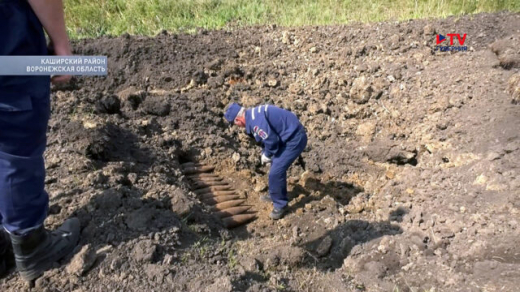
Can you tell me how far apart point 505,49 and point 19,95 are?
211 inches

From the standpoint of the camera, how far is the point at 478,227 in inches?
128

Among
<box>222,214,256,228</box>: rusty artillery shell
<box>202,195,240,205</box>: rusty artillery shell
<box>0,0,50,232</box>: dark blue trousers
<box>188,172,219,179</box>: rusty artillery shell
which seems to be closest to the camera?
<box>0,0,50,232</box>: dark blue trousers

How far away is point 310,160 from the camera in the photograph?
506 centimetres

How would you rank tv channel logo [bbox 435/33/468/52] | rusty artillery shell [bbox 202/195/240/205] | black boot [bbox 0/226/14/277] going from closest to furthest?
black boot [bbox 0/226/14/277], rusty artillery shell [bbox 202/195/240/205], tv channel logo [bbox 435/33/468/52]

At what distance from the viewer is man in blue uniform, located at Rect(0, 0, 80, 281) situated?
212 centimetres

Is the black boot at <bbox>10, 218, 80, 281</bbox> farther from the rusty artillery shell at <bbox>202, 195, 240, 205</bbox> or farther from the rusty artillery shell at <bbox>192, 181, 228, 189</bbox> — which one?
the rusty artillery shell at <bbox>192, 181, 228, 189</bbox>

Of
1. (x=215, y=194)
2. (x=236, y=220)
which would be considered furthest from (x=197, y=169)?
(x=236, y=220)

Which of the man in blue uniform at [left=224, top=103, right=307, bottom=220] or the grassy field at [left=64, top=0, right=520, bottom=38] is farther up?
the grassy field at [left=64, top=0, right=520, bottom=38]

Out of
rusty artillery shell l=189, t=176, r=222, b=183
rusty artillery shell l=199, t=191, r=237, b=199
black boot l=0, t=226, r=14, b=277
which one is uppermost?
black boot l=0, t=226, r=14, b=277

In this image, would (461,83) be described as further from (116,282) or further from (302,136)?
(116,282)

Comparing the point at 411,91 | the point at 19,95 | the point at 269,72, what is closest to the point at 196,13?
the point at 269,72

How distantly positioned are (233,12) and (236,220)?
17.0 feet

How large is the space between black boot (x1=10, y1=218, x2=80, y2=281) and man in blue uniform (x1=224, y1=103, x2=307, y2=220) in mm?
1942

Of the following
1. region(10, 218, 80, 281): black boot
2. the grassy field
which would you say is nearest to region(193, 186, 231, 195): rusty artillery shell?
region(10, 218, 80, 281): black boot
